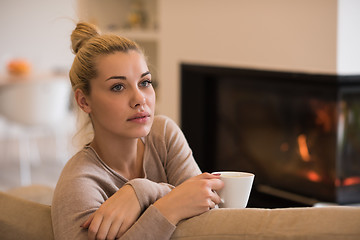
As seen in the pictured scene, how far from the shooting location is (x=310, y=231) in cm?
80

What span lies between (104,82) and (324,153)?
57.2 inches

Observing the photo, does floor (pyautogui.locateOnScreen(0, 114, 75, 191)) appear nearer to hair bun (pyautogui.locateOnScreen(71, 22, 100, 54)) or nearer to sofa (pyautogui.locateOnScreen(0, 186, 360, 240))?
hair bun (pyautogui.locateOnScreen(71, 22, 100, 54))

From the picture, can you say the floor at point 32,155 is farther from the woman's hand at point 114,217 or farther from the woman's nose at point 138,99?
the woman's hand at point 114,217

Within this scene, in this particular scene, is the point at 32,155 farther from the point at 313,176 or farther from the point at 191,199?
the point at 191,199

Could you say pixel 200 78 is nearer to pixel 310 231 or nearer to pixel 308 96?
pixel 308 96

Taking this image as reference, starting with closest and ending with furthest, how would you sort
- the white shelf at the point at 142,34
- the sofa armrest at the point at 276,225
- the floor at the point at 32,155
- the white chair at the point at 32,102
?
the sofa armrest at the point at 276,225 → the white shelf at the point at 142,34 → the white chair at the point at 32,102 → the floor at the point at 32,155

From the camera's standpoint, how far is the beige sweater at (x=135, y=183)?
96 centimetres

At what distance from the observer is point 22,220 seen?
97 cm

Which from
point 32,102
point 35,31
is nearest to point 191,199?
point 32,102

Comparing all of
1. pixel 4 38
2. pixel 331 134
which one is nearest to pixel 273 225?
pixel 331 134

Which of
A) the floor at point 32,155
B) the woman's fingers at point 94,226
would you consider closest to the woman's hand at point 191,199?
the woman's fingers at point 94,226

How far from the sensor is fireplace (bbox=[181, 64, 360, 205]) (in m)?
2.32

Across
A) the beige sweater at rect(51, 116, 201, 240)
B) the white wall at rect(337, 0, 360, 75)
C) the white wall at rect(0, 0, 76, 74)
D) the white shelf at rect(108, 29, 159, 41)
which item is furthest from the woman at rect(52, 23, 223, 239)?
the white wall at rect(0, 0, 76, 74)

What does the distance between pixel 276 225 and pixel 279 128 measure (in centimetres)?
195
